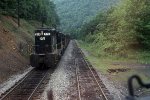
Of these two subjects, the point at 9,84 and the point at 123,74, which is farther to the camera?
the point at 123,74

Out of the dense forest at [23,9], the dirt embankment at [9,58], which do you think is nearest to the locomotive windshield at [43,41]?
the dirt embankment at [9,58]

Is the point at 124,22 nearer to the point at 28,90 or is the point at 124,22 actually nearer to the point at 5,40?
the point at 5,40

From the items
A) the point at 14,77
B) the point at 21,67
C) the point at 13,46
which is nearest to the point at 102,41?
the point at 13,46

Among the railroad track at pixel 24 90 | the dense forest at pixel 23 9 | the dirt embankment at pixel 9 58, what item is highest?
the dense forest at pixel 23 9

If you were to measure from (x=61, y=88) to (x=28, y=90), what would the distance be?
74.1 inches

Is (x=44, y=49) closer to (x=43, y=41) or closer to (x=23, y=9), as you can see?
(x=43, y=41)

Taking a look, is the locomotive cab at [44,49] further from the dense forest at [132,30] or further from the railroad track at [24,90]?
the dense forest at [132,30]

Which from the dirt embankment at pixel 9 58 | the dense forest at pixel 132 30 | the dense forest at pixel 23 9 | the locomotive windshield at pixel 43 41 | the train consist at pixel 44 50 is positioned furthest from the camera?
the dense forest at pixel 23 9

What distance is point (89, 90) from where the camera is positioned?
20.1m

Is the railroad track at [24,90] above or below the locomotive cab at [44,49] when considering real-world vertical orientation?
below

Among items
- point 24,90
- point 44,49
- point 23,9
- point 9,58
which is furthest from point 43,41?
point 23,9

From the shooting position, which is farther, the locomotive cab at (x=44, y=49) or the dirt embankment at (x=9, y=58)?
the locomotive cab at (x=44, y=49)

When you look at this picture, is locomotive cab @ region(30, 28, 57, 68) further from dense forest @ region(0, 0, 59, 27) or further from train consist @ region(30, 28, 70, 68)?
dense forest @ region(0, 0, 59, 27)

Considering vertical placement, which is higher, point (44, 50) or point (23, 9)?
point (23, 9)
